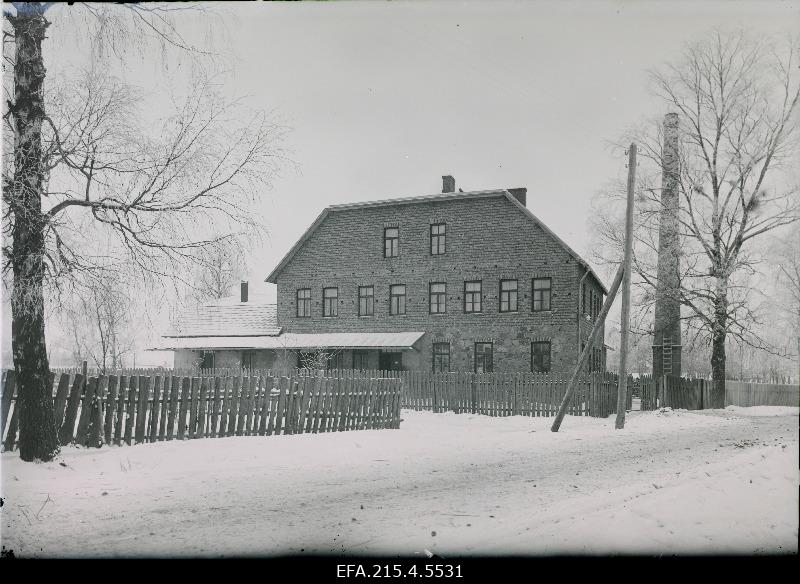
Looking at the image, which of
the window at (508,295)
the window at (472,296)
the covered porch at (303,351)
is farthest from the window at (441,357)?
the window at (508,295)

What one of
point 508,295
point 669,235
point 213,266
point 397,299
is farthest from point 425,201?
point 213,266

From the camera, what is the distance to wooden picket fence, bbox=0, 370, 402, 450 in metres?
10.2

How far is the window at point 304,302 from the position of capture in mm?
35031

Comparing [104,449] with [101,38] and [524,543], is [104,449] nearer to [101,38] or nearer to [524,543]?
[101,38]

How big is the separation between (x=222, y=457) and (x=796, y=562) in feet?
24.9

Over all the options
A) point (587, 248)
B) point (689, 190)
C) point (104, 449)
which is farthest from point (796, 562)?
point (587, 248)

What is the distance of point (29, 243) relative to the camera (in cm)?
883

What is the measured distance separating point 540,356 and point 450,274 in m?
5.68

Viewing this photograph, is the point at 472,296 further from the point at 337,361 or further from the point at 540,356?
the point at 337,361

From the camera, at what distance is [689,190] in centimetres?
2428

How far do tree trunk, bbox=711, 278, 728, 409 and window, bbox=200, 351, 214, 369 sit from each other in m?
24.2

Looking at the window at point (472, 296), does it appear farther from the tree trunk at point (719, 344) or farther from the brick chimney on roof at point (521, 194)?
the tree trunk at point (719, 344)

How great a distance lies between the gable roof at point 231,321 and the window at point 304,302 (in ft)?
5.38

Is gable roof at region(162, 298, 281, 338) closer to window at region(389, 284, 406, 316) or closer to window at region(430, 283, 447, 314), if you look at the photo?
window at region(389, 284, 406, 316)
